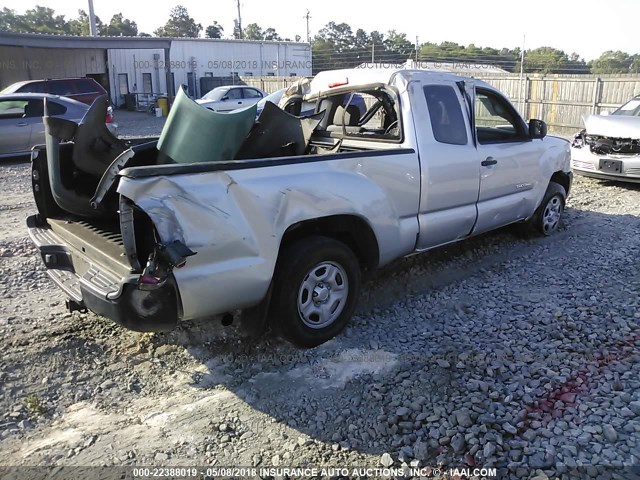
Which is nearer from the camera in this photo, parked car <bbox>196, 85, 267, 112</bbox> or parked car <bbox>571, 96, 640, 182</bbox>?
parked car <bbox>571, 96, 640, 182</bbox>

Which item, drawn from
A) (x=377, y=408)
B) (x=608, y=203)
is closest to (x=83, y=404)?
(x=377, y=408)

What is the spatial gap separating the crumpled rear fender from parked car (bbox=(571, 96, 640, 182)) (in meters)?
6.82

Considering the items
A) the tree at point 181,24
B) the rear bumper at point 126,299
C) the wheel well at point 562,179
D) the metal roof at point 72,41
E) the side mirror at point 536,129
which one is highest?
the tree at point 181,24

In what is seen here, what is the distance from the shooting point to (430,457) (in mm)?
2943

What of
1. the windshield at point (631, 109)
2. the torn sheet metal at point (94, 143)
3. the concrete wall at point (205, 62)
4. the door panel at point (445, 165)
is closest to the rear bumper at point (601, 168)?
the windshield at point (631, 109)

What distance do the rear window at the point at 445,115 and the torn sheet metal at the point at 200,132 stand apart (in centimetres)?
164

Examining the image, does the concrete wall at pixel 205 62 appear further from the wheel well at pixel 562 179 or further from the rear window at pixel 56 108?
the wheel well at pixel 562 179

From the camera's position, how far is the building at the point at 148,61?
1067 inches

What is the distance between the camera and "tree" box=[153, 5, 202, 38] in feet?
321

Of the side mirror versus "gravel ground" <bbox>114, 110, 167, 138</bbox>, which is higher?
the side mirror

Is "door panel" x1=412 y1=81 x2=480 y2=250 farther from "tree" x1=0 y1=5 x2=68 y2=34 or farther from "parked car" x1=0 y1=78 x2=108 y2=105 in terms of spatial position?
"tree" x1=0 y1=5 x2=68 y2=34

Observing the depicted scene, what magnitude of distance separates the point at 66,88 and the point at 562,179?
1521 centimetres

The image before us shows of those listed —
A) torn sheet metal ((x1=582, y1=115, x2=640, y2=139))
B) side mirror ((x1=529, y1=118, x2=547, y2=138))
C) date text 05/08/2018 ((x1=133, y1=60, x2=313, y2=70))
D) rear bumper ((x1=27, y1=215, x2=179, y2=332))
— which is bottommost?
rear bumper ((x1=27, y1=215, x2=179, y2=332))

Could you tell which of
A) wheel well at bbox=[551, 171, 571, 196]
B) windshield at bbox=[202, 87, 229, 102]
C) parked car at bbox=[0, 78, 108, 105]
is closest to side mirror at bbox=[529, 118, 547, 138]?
wheel well at bbox=[551, 171, 571, 196]
